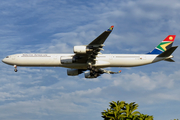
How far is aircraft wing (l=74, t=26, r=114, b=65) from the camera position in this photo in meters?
44.9

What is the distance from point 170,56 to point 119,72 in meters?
13.4

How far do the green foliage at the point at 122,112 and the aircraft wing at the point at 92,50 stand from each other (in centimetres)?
1197

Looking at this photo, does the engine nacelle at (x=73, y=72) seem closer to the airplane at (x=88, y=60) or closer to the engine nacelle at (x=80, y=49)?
the airplane at (x=88, y=60)

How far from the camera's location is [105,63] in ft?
177

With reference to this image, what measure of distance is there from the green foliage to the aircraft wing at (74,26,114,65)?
39.3ft

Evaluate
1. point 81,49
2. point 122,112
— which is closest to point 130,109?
point 122,112

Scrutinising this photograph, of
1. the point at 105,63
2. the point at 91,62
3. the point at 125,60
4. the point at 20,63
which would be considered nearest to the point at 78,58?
the point at 91,62

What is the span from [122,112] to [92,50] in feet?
46.9

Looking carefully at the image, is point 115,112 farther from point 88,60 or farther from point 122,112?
point 88,60

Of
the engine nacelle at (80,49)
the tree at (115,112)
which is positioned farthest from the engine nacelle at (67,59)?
the tree at (115,112)

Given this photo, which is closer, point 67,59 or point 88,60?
point 88,60

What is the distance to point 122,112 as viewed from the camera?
4141cm

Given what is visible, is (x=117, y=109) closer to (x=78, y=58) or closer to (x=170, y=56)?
Answer: (x=78, y=58)

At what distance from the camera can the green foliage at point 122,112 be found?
4012cm
